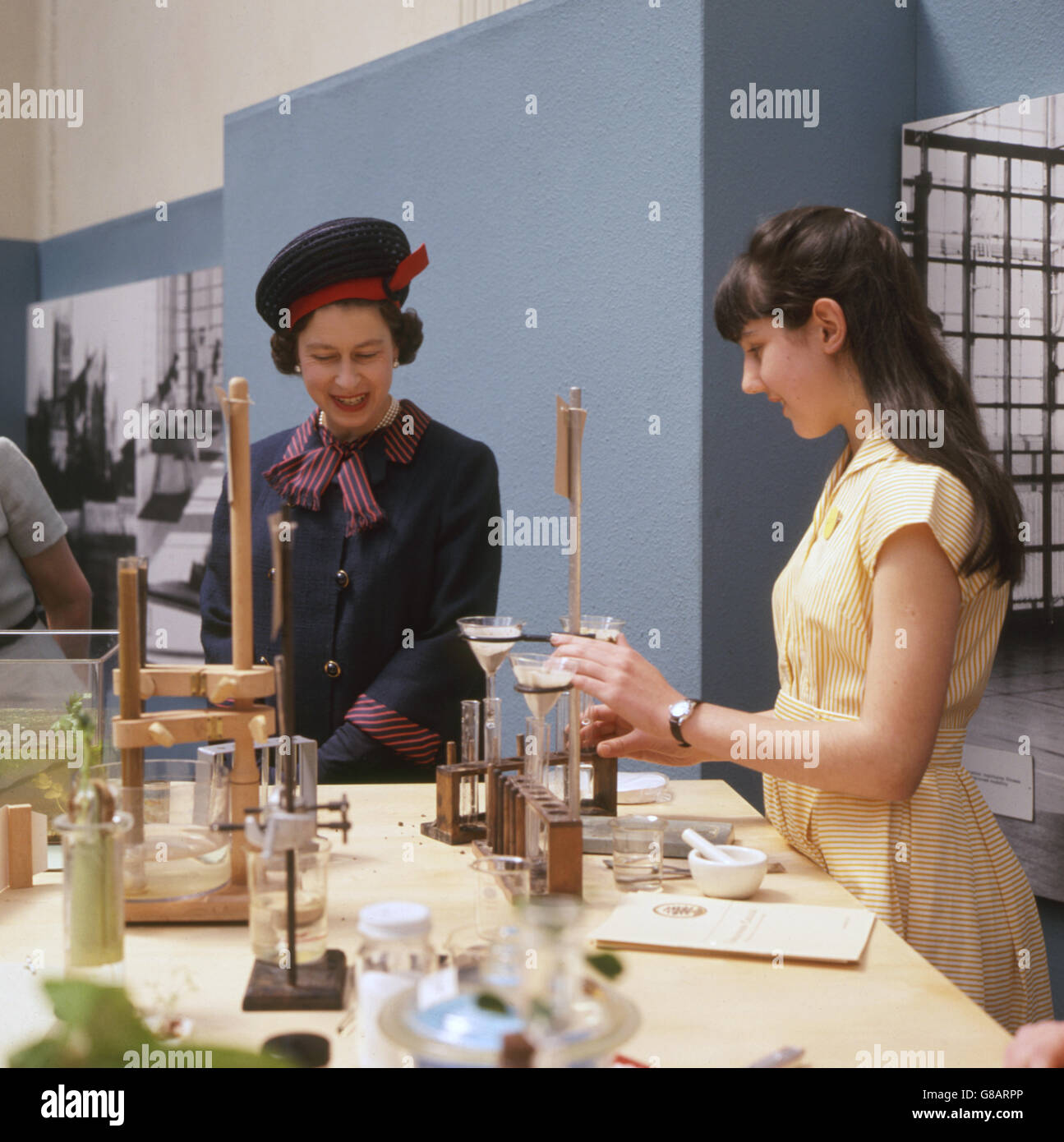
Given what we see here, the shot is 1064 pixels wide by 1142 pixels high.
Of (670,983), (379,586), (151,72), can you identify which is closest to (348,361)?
(379,586)

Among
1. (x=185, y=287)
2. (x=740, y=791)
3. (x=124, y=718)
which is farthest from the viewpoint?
(x=185, y=287)

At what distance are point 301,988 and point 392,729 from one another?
1.10m

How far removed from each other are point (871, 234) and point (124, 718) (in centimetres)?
136

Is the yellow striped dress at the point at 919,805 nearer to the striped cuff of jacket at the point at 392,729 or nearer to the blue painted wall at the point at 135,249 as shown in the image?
the striped cuff of jacket at the point at 392,729

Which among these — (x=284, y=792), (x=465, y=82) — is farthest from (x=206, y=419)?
(x=284, y=792)

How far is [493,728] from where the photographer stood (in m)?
1.89

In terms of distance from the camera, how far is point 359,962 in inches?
43.0

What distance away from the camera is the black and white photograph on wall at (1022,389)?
9.57 feet

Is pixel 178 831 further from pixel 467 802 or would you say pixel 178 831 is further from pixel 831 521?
pixel 831 521

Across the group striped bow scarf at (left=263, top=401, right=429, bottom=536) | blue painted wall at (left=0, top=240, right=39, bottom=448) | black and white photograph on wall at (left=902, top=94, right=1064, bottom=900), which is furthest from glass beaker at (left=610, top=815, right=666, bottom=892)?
blue painted wall at (left=0, top=240, right=39, bottom=448)

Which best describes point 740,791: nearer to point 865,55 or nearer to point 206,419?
point 865,55

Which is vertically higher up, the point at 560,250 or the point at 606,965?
the point at 560,250

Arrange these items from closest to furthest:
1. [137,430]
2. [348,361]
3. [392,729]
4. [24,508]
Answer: [392,729], [348,361], [24,508], [137,430]

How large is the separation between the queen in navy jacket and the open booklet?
930 millimetres
